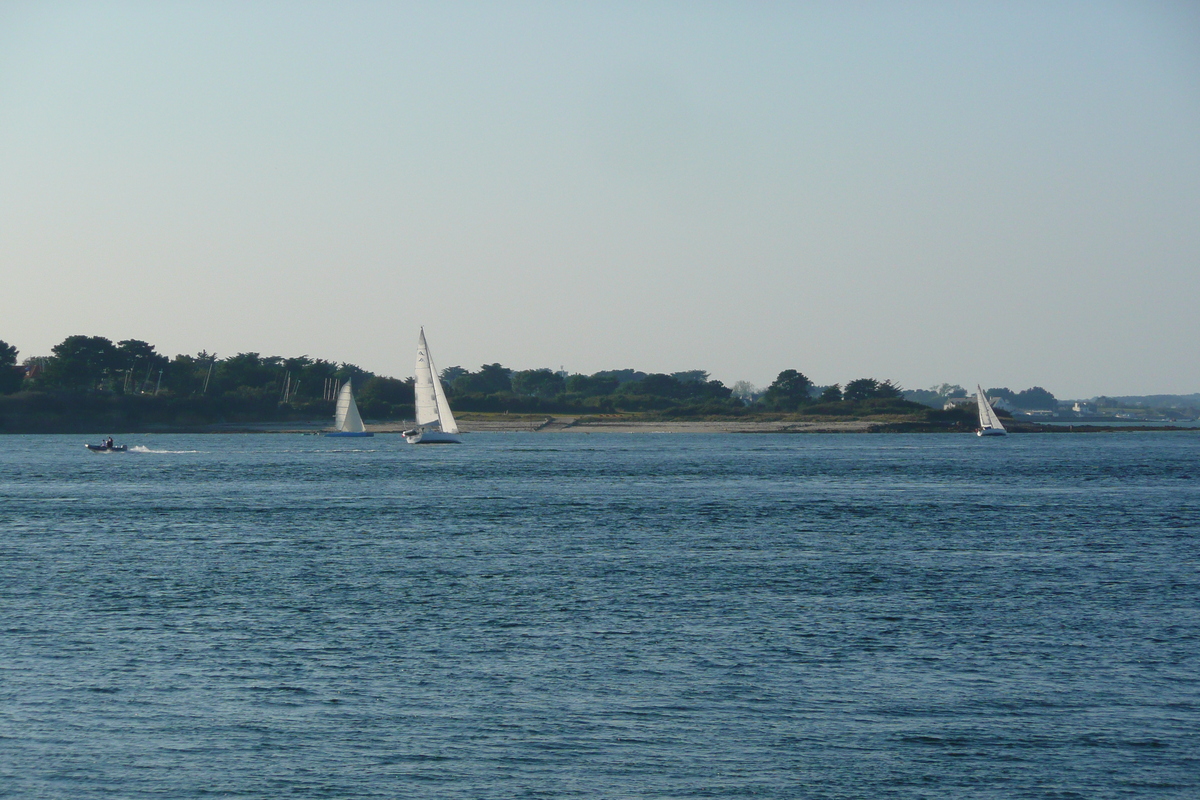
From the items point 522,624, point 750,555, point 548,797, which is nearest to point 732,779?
point 548,797

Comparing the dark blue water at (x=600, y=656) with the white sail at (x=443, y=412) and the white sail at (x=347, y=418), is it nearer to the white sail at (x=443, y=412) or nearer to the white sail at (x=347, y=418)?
the white sail at (x=443, y=412)

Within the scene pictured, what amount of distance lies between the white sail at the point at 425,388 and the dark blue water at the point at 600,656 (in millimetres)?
94442

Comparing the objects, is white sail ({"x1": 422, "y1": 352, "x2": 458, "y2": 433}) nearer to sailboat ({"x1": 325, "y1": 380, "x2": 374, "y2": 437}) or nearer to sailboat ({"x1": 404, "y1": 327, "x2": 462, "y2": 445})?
sailboat ({"x1": 404, "y1": 327, "x2": 462, "y2": 445})

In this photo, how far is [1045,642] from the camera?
31062mm

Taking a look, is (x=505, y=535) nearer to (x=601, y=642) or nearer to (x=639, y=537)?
(x=639, y=537)

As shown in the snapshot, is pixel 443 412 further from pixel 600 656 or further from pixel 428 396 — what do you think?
pixel 600 656

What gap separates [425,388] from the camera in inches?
6521

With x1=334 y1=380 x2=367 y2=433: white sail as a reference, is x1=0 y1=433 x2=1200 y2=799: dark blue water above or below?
below

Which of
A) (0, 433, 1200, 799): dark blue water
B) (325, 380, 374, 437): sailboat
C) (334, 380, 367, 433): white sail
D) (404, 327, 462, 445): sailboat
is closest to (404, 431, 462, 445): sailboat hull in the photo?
(404, 327, 462, 445): sailboat

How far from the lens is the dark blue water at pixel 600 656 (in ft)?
67.9

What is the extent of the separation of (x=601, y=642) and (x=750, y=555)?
2058cm

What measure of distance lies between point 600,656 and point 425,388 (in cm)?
13873

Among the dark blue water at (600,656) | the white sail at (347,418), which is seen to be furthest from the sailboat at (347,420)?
the dark blue water at (600,656)

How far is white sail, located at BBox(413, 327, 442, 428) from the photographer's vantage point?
536 feet
